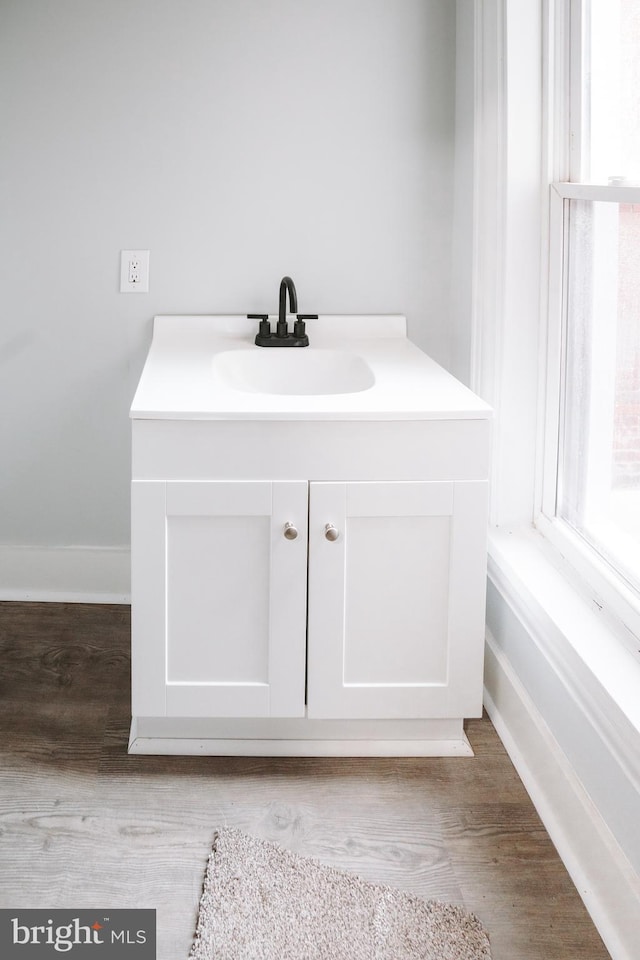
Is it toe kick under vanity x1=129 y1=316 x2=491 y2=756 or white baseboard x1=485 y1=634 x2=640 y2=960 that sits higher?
toe kick under vanity x1=129 y1=316 x2=491 y2=756

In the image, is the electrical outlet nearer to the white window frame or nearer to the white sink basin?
the white sink basin

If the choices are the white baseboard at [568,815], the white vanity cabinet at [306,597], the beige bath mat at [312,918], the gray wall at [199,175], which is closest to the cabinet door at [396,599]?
the white vanity cabinet at [306,597]

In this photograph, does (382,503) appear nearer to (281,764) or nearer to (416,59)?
(281,764)

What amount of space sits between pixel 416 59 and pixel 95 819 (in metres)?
1.97

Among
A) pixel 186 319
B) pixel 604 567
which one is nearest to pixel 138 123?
pixel 186 319

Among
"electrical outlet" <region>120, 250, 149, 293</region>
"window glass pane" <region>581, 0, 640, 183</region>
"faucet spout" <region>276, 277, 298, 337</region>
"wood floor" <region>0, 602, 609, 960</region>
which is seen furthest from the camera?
"electrical outlet" <region>120, 250, 149, 293</region>

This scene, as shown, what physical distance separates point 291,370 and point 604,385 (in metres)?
0.81

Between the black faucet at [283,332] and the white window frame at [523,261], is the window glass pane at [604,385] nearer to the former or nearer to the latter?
the white window frame at [523,261]

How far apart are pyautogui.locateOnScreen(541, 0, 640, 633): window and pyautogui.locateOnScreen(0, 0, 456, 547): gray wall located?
1.88 ft

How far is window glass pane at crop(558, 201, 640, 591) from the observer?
64.5 inches

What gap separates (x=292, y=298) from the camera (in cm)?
223

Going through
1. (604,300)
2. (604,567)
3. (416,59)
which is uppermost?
(416,59)

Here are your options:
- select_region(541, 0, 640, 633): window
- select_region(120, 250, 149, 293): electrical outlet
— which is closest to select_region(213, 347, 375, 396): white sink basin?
select_region(120, 250, 149, 293): electrical outlet
